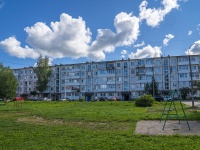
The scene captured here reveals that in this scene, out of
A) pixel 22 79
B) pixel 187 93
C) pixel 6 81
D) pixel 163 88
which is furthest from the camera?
pixel 22 79

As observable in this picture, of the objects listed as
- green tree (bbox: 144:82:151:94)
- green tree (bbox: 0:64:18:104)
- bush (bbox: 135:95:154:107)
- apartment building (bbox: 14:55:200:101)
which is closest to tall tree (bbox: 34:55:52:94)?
apartment building (bbox: 14:55:200:101)

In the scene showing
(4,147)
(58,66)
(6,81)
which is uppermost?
(58,66)

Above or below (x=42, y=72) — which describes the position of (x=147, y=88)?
below

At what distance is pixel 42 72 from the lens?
93750 millimetres

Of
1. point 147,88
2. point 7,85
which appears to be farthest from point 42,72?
point 7,85

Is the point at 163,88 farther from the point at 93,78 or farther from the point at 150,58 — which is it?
the point at 93,78

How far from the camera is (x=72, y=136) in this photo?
1098cm

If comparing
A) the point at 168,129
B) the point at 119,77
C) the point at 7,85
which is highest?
the point at 119,77

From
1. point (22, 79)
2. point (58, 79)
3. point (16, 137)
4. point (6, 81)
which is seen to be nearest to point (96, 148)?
point (16, 137)

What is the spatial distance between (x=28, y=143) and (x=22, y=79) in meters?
113

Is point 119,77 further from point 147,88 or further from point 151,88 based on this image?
point 151,88

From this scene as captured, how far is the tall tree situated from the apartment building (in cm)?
989

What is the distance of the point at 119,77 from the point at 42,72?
29558mm

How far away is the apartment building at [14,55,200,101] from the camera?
85000mm
